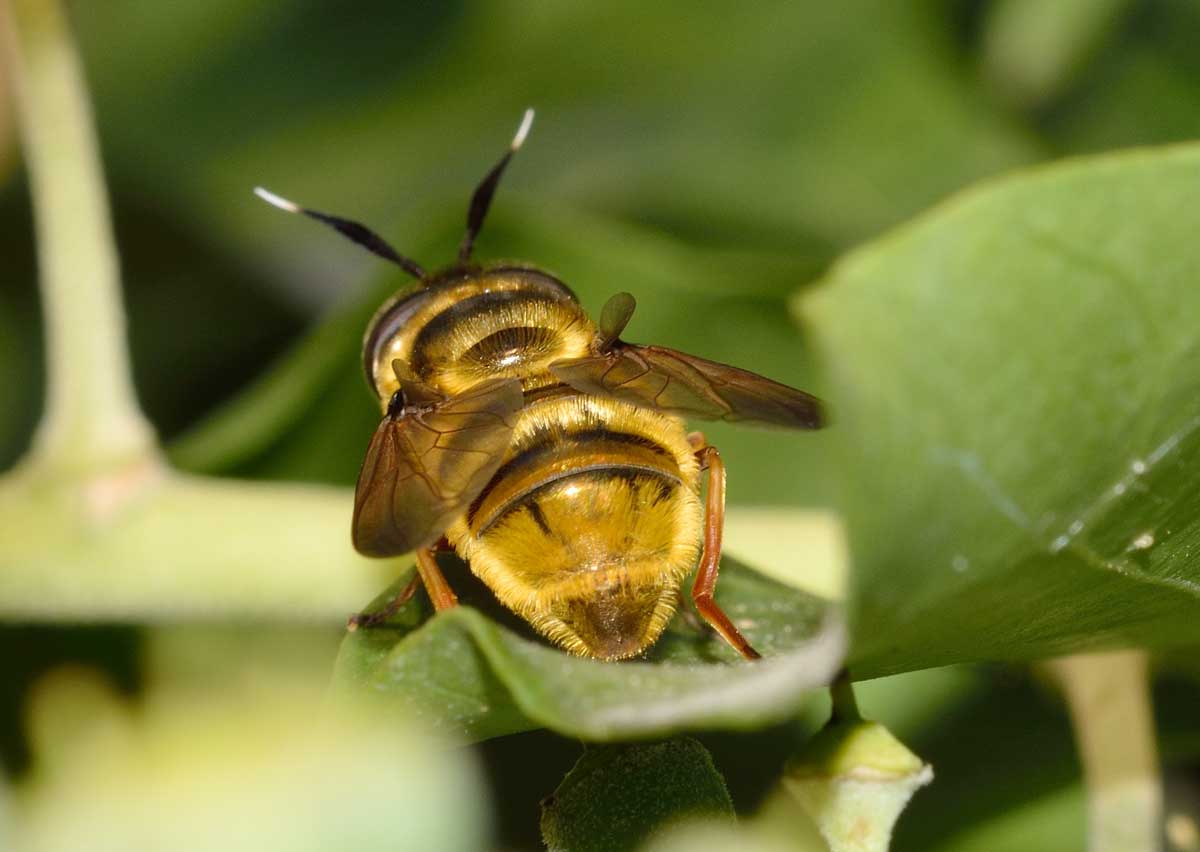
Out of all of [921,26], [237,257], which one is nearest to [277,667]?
[237,257]

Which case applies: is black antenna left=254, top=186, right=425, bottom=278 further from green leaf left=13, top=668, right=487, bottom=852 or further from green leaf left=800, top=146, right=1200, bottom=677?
green leaf left=800, top=146, right=1200, bottom=677

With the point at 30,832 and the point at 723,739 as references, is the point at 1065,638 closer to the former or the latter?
the point at 723,739

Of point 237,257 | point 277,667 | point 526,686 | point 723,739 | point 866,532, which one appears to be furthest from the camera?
point 237,257

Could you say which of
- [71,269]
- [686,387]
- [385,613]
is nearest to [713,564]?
[686,387]

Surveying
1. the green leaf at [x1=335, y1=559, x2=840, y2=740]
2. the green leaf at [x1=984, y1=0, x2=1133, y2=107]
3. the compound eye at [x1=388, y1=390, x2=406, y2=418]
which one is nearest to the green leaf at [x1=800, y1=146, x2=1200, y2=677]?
the green leaf at [x1=335, y1=559, x2=840, y2=740]

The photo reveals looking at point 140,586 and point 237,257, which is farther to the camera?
point 237,257

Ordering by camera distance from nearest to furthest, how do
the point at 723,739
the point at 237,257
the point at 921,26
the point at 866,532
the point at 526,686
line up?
1. the point at 866,532
2. the point at 526,686
3. the point at 723,739
4. the point at 921,26
5. the point at 237,257
